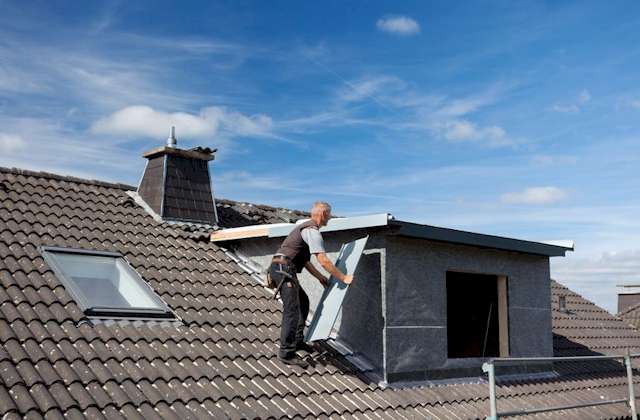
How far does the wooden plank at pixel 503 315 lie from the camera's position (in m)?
10.8

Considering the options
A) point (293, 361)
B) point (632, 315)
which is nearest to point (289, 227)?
point (293, 361)

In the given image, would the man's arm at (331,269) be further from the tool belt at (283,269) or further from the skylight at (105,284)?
the skylight at (105,284)

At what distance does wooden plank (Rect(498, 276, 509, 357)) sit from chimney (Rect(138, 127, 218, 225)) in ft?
15.2

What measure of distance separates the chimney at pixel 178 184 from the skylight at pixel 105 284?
2.27 m

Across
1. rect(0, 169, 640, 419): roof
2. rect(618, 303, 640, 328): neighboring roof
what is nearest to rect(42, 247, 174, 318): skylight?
rect(0, 169, 640, 419): roof

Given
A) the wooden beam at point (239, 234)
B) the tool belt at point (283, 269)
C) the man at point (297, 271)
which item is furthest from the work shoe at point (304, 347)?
the wooden beam at point (239, 234)

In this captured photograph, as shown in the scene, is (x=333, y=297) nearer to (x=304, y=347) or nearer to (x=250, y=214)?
(x=304, y=347)

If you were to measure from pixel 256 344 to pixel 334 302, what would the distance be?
40.7 inches

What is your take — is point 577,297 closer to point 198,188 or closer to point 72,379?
point 198,188

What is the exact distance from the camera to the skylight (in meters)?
7.81

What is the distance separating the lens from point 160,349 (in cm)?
732

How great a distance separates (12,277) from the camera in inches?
300

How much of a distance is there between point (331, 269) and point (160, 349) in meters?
2.06

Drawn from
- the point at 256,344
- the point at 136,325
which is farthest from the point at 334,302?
the point at 136,325
